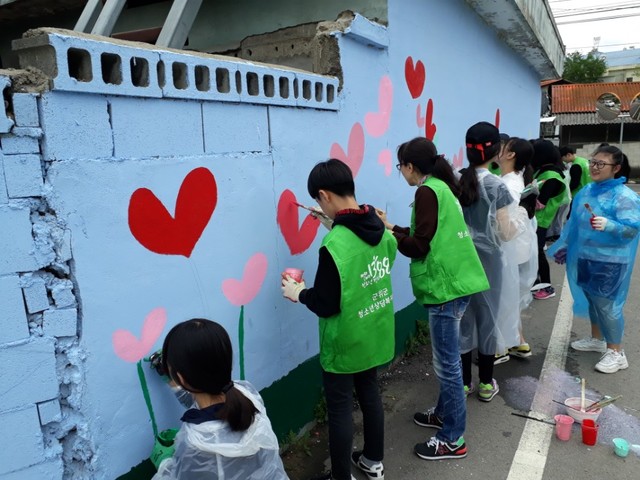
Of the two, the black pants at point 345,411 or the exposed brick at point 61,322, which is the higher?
the exposed brick at point 61,322

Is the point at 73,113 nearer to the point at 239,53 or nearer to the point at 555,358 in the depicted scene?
the point at 239,53

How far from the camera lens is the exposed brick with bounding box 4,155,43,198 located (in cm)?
163

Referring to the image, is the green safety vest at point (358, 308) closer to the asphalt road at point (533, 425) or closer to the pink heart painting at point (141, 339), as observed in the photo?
the pink heart painting at point (141, 339)

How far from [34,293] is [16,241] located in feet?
0.62

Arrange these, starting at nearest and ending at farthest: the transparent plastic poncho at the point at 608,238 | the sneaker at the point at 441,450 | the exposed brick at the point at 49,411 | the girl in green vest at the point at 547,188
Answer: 1. the exposed brick at the point at 49,411
2. the sneaker at the point at 441,450
3. the transparent plastic poncho at the point at 608,238
4. the girl in green vest at the point at 547,188

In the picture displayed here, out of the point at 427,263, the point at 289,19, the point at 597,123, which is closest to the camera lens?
the point at 427,263

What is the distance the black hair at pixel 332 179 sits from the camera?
229cm

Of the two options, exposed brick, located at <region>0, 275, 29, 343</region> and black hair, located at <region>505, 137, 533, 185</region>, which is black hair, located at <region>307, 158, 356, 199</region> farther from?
black hair, located at <region>505, 137, 533, 185</region>

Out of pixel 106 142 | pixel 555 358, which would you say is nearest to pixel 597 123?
pixel 555 358

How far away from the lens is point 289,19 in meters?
3.60

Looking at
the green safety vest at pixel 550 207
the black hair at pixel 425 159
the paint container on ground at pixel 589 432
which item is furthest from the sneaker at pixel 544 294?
the black hair at pixel 425 159

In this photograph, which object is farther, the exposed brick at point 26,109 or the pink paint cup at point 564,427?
the pink paint cup at point 564,427

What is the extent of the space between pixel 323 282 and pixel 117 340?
2.89ft

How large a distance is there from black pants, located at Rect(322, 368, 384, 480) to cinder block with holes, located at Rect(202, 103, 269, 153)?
120 centimetres
